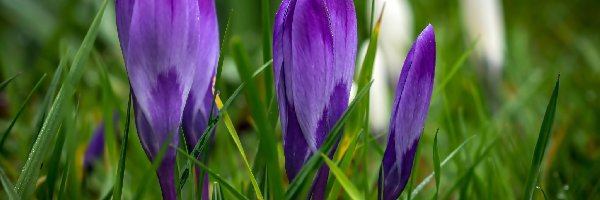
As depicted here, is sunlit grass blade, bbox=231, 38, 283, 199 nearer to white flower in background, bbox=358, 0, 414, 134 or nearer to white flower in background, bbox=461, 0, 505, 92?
white flower in background, bbox=358, 0, 414, 134

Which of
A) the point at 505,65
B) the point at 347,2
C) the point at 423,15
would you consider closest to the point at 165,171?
the point at 347,2

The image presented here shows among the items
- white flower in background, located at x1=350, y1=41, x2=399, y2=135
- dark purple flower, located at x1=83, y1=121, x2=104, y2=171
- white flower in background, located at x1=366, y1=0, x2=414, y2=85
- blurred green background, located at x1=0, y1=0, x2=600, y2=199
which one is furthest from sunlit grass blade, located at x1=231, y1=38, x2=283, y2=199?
white flower in background, located at x1=366, y1=0, x2=414, y2=85

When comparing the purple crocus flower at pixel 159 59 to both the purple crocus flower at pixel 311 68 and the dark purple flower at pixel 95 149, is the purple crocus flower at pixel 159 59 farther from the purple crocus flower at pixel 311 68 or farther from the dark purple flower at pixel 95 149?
the dark purple flower at pixel 95 149

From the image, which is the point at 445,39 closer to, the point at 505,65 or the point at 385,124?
the point at 505,65

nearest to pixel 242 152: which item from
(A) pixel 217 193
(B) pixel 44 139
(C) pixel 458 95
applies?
(A) pixel 217 193

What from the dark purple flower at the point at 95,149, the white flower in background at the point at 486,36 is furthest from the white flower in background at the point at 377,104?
the dark purple flower at the point at 95,149
